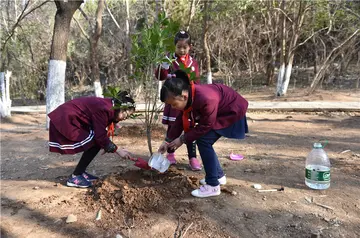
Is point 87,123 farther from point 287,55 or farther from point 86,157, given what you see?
point 287,55

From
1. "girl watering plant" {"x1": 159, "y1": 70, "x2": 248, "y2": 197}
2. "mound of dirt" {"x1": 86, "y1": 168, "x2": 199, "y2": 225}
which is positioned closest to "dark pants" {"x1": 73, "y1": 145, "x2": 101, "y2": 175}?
"mound of dirt" {"x1": 86, "y1": 168, "x2": 199, "y2": 225}

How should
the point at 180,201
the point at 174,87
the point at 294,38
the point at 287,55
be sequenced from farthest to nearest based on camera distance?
1. the point at 287,55
2. the point at 294,38
3. the point at 180,201
4. the point at 174,87

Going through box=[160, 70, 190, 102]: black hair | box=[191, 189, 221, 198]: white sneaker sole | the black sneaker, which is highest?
box=[160, 70, 190, 102]: black hair

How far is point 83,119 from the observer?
321 cm

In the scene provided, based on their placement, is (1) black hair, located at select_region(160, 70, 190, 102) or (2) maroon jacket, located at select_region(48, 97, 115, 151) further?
(2) maroon jacket, located at select_region(48, 97, 115, 151)

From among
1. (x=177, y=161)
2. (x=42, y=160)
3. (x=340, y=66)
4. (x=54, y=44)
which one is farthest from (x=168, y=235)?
(x=340, y=66)

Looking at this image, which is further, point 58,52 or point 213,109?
point 58,52

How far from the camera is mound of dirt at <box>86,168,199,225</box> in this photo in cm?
273

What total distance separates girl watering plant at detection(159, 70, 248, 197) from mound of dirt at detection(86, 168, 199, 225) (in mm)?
227

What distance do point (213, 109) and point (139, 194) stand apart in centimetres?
99

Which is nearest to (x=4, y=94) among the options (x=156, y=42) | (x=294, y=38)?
(x=156, y=42)

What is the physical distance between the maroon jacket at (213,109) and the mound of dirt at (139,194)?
1.71 feet

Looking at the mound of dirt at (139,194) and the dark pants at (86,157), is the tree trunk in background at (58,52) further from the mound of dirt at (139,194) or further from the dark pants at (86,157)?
the mound of dirt at (139,194)

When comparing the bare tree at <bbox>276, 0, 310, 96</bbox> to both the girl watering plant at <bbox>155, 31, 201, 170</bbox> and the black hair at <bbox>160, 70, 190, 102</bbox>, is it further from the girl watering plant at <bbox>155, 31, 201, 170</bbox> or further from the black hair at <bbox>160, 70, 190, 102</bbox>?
the black hair at <bbox>160, 70, 190, 102</bbox>
